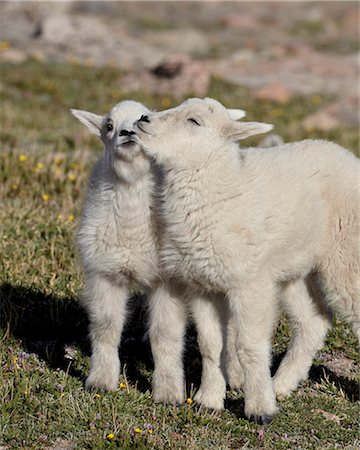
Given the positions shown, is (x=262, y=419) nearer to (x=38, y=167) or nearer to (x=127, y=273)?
(x=127, y=273)

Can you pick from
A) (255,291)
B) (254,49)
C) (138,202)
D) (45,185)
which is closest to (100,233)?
(138,202)

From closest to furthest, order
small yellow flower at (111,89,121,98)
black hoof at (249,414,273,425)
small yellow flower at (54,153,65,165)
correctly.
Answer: black hoof at (249,414,273,425) → small yellow flower at (54,153,65,165) → small yellow flower at (111,89,121,98)

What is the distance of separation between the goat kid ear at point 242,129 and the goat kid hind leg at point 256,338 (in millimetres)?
981

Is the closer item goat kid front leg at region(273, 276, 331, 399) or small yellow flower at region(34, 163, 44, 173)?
goat kid front leg at region(273, 276, 331, 399)

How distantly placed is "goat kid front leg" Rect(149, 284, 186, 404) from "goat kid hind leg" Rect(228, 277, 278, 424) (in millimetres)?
532

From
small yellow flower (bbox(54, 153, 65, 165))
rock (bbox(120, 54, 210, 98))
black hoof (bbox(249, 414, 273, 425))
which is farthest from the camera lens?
rock (bbox(120, 54, 210, 98))

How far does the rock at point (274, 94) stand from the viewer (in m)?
21.0

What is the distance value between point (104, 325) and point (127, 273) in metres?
0.44

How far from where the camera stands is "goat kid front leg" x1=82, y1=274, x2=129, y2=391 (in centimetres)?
615

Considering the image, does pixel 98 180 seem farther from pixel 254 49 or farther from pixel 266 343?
pixel 254 49

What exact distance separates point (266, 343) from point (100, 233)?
4.56 feet

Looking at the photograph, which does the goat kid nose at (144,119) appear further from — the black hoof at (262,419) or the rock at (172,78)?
the rock at (172,78)

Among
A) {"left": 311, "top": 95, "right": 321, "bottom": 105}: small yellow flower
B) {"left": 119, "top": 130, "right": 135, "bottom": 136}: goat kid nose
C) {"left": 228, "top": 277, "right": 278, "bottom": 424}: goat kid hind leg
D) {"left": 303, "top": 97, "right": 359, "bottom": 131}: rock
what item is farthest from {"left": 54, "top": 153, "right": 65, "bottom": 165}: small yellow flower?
{"left": 311, "top": 95, "right": 321, "bottom": 105}: small yellow flower

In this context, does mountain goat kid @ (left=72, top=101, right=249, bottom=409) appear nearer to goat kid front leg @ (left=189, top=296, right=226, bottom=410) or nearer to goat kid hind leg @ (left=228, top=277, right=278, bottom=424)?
goat kid front leg @ (left=189, top=296, right=226, bottom=410)
